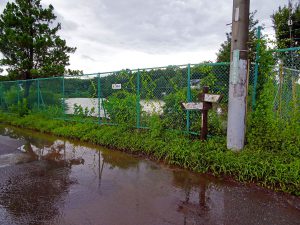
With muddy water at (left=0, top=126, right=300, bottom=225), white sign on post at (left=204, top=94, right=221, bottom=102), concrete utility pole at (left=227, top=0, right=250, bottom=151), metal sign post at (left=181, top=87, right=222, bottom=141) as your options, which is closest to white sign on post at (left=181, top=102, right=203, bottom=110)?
metal sign post at (left=181, top=87, right=222, bottom=141)

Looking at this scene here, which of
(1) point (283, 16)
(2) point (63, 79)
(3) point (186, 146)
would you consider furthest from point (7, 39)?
(1) point (283, 16)

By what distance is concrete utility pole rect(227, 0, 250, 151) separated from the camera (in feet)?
14.7

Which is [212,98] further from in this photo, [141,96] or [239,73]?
[141,96]

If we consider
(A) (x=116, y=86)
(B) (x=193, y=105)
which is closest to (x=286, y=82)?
(B) (x=193, y=105)

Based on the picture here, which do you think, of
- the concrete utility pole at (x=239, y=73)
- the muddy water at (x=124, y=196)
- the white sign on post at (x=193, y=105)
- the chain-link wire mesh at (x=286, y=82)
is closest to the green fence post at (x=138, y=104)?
the muddy water at (x=124, y=196)

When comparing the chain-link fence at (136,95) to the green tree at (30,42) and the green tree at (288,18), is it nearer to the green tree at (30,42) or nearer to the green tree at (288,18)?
the green tree at (30,42)

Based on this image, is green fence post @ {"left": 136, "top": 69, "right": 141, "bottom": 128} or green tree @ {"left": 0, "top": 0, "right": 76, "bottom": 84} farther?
green tree @ {"left": 0, "top": 0, "right": 76, "bottom": 84}

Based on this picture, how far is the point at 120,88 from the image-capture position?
7391mm

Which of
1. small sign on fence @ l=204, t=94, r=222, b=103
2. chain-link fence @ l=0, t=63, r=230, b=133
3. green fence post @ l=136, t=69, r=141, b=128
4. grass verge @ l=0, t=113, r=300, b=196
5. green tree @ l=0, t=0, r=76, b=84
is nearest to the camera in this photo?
grass verge @ l=0, t=113, r=300, b=196

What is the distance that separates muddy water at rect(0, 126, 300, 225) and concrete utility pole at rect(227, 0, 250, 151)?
1144 millimetres

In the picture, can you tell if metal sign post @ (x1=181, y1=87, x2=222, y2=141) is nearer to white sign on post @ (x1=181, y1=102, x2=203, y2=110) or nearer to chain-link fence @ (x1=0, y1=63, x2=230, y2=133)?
white sign on post @ (x1=181, y1=102, x2=203, y2=110)

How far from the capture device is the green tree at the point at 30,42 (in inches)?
465

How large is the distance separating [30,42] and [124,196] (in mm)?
11432

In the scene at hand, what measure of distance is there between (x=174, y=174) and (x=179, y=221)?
5.39 feet
